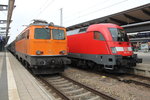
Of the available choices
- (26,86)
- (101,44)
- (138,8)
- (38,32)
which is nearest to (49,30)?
(38,32)

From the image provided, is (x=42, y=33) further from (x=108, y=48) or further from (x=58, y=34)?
(x=108, y=48)

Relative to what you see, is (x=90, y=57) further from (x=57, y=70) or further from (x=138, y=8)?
(x=138, y=8)

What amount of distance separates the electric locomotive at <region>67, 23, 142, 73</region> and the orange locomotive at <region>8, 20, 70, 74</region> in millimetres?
1918

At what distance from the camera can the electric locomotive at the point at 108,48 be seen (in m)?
9.12

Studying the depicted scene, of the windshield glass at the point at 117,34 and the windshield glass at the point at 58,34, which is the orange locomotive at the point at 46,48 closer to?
the windshield glass at the point at 58,34

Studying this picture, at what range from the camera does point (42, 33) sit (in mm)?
9227

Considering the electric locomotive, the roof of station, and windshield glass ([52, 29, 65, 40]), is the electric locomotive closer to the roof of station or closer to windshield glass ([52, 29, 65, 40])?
windshield glass ([52, 29, 65, 40])

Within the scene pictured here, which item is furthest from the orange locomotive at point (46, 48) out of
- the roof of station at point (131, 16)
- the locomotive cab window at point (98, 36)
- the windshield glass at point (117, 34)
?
the roof of station at point (131, 16)

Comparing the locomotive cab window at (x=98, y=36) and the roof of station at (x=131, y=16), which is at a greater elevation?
the roof of station at (x=131, y=16)

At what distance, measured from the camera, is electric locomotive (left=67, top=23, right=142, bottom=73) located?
912cm

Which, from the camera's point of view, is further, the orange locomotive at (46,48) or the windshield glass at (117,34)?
the windshield glass at (117,34)

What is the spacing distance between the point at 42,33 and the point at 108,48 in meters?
3.85

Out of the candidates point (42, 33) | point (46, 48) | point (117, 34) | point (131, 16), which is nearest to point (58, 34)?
point (42, 33)

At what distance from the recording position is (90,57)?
1070 cm
